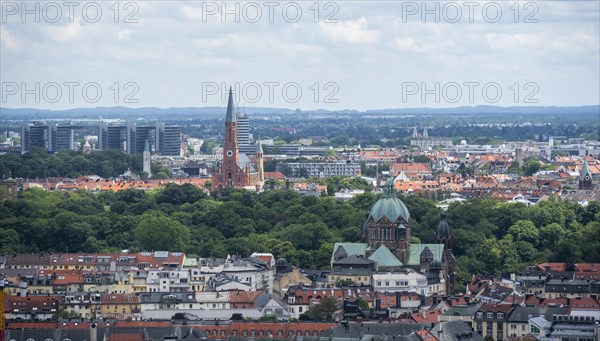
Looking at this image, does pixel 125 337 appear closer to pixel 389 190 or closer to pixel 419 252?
pixel 419 252

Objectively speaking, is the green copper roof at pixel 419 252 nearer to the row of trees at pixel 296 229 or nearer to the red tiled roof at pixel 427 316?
the row of trees at pixel 296 229

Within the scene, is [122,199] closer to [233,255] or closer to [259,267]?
[233,255]

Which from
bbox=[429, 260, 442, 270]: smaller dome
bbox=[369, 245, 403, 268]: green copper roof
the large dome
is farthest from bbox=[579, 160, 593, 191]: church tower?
bbox=[429, 260, 442, 270]: smaller dome

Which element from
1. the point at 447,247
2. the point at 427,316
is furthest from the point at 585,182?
the point at 427,316

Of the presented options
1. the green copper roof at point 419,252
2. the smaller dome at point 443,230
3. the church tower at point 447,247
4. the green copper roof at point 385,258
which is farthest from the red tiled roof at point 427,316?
the smaller dome at point 443,230

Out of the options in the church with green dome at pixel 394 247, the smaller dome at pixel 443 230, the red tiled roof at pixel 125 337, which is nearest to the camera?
the red tiled roof at pixel 125 337

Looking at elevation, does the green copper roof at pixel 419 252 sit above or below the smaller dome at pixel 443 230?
below

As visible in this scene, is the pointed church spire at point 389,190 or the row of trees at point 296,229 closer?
the pointed church spire at point 389,190
